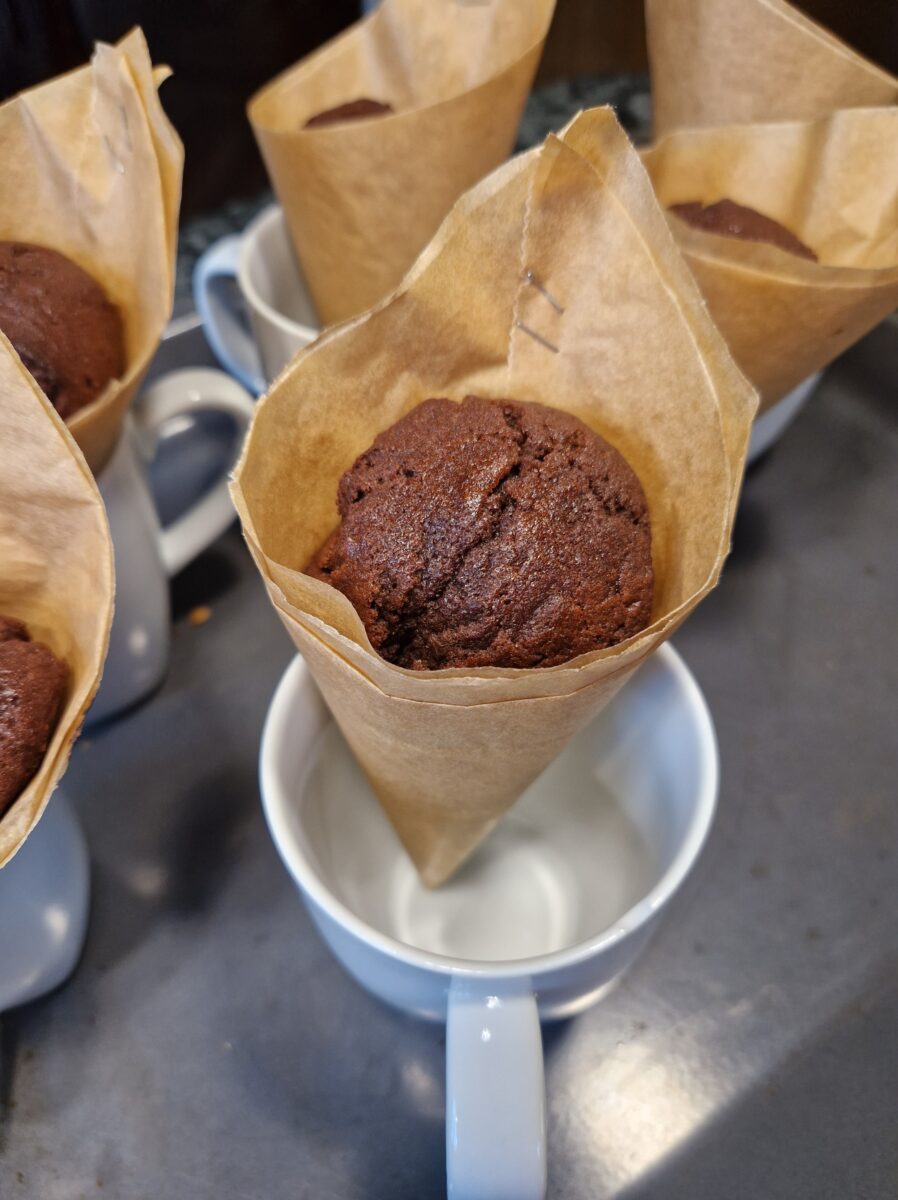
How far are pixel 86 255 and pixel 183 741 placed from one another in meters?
0.38

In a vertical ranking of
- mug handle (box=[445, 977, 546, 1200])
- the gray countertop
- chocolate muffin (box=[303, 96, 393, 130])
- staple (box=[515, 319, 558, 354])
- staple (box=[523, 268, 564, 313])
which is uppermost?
chocolate muffin (box=[303, 96, 393, 130])

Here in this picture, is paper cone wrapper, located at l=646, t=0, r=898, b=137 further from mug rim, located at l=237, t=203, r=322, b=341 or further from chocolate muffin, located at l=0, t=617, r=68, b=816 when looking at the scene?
chocolate muffin, located at l=0, t=617, r=68, b=816

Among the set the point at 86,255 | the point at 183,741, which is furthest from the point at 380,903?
the point at 86,255

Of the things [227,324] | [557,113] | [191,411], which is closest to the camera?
[191,411]

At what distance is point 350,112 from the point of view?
2.68 ft

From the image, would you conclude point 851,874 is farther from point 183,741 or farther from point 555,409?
point 183,741

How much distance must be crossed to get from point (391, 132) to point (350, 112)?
14 cm

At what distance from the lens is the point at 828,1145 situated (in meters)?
0.53

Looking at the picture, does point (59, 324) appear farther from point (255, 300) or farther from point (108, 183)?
point (255, 300)

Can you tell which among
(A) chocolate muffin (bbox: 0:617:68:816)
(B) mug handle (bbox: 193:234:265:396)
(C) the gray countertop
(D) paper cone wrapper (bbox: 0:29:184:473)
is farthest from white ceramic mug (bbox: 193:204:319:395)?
(A) chocolate muffin (bbox: 0:617:68:816)

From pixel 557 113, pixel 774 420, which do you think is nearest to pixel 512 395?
pixel 774 420

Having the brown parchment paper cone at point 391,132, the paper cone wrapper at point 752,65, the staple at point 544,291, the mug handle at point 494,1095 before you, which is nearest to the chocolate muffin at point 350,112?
the brown parchment paper cone at point 391,132

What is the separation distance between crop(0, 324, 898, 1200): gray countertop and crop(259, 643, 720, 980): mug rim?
17 cm

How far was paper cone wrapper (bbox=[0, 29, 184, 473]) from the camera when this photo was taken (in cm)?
60
